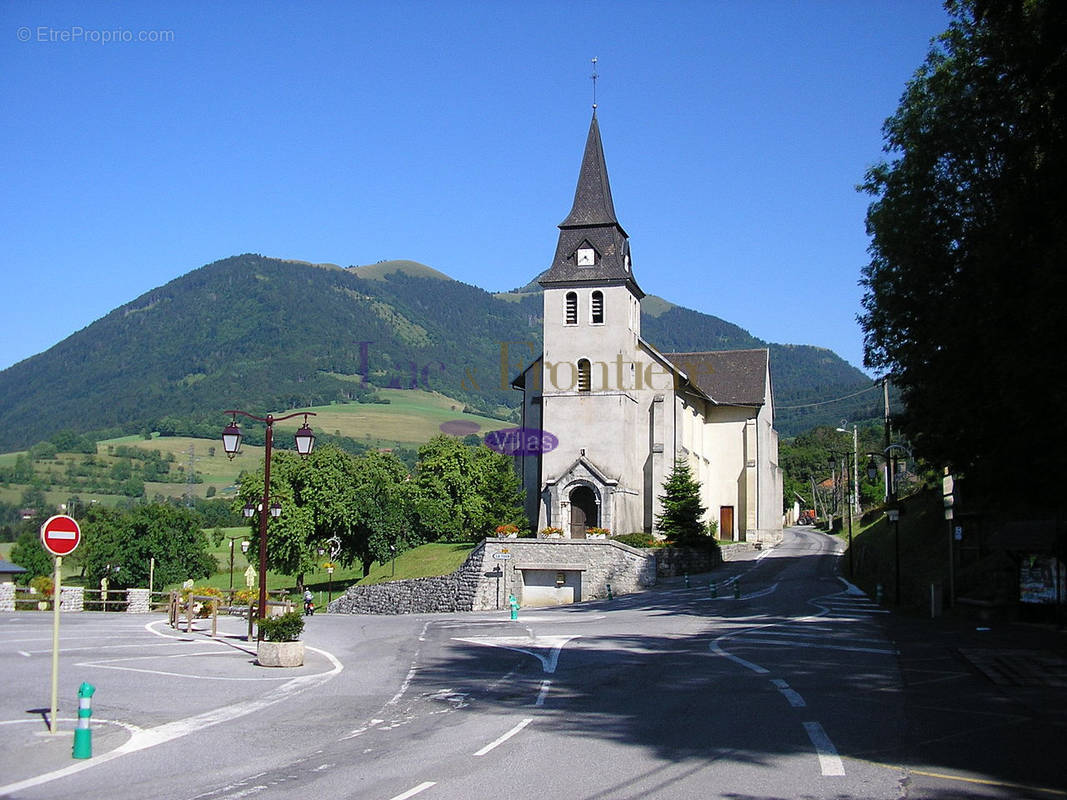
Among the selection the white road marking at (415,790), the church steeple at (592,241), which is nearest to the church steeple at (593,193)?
the church steeple at (592,241)

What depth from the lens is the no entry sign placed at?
12812 mm

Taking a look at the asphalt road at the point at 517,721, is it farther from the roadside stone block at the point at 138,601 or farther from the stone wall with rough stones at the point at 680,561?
the stone wall with rough stones at the point at 680,561

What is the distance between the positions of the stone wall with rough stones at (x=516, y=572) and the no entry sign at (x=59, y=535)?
108 ft

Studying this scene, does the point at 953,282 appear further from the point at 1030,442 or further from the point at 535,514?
the point at 535,514

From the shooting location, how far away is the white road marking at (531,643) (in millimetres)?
21359

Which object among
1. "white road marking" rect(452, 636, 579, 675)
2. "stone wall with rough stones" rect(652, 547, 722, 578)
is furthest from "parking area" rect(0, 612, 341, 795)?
"stone wall with rough stones" rect(652, 547, 722, 578)

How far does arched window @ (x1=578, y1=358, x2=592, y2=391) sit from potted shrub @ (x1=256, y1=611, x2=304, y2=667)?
1345 inches

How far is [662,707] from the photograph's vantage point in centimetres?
1445

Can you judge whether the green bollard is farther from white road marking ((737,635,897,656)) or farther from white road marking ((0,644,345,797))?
white road marking ((737,635,897,656))

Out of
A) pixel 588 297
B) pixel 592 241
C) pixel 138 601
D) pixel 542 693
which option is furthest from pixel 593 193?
pixel 542 693

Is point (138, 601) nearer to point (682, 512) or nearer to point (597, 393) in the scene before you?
point (682, 512)

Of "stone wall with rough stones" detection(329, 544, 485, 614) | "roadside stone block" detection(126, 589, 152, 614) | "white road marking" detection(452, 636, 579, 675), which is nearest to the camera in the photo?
→ "white road marking" detection(452, 636, 579, 675)

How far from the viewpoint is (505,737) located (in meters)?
12.5

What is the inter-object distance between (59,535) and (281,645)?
25.8 ft
